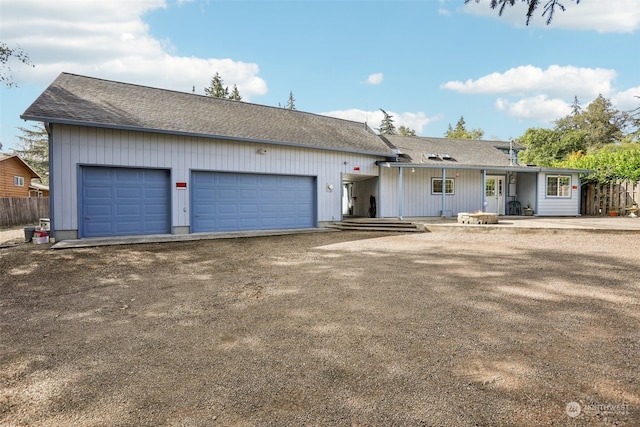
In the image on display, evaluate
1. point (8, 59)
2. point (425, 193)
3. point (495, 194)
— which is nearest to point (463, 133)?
point (495, 194)

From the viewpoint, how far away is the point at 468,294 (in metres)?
4.29

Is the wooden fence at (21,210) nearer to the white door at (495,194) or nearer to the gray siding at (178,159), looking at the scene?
the gray siding at (178,159)

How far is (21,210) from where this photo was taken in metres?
18.0

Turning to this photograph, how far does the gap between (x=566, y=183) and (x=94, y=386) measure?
64.6 feet

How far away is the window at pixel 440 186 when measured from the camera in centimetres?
1539

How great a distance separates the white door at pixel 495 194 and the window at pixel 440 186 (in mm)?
2320

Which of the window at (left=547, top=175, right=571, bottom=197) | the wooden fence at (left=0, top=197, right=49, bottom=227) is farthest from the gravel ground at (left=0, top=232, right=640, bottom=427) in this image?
the wooden fence at (left=0, top=197, right=49, bottom=227)

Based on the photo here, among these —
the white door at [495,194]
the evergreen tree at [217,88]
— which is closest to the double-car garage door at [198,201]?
the white door at [495,194]

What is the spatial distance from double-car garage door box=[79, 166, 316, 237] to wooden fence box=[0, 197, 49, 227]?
12202mm

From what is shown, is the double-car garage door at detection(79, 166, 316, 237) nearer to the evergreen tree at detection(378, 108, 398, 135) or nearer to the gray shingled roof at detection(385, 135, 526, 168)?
the gray shingled roof at detection(385, 135, 526, 168)

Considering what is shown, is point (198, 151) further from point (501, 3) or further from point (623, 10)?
point (623, 10)

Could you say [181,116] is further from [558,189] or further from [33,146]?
[33,146]

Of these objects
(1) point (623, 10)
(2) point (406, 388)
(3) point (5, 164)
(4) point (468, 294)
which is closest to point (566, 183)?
(1) point (623, 10)

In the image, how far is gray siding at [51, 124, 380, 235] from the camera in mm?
8898
